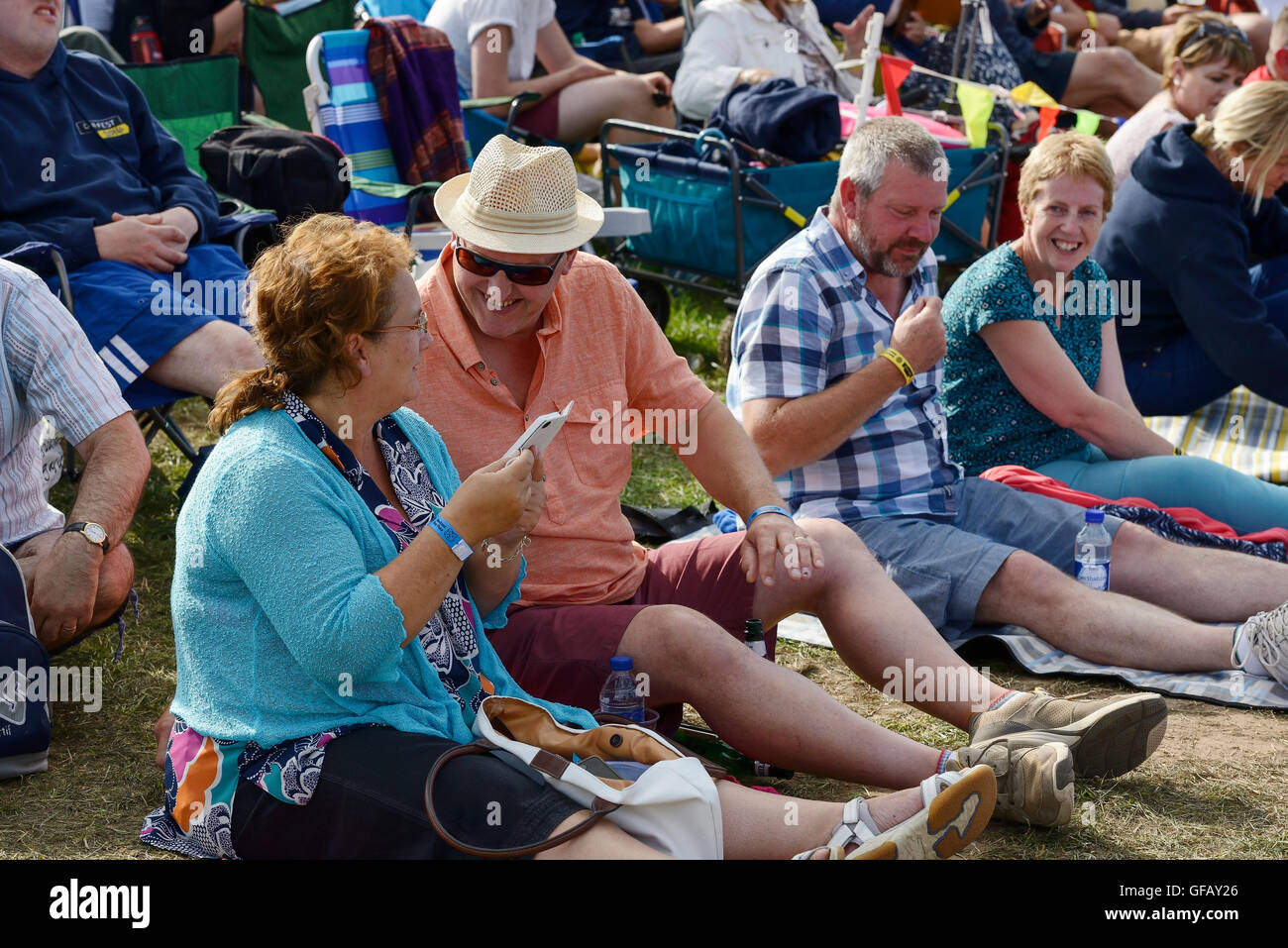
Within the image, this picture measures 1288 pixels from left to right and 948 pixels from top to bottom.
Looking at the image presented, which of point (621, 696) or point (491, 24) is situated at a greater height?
point (491, 24)

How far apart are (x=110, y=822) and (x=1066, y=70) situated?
8365mm

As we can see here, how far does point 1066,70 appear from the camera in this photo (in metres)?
9.57

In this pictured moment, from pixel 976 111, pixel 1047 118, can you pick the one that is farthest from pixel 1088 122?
pixel 976 111

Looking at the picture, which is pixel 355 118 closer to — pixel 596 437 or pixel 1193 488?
pixel 596 437

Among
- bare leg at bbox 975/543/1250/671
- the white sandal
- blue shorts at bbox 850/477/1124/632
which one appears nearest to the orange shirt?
blue shorts at bbox 850/477/1124/632

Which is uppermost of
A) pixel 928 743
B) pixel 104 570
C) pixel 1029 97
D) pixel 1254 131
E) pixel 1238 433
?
pixel 1254 131

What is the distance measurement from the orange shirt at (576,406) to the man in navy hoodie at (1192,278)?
7.78 ft

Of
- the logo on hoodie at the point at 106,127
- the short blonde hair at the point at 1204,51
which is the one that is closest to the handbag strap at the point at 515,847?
the logo on hoodie at the point at 106,127

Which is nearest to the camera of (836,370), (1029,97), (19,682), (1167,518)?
(19,682)

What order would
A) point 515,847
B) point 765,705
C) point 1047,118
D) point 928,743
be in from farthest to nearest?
point 1047,118, point 928,743, point 765,705, point 515,847

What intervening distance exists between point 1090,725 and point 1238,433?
8.30 feet

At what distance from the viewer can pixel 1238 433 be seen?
5227mm
